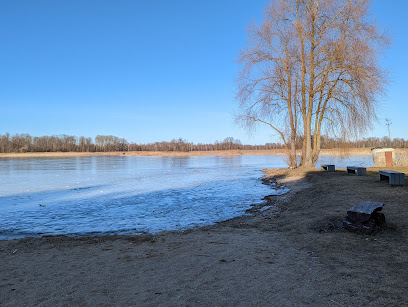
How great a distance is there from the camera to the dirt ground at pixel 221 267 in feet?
11.2

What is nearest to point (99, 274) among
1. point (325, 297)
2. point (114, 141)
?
point (325, 297)

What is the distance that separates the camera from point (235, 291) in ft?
11.6

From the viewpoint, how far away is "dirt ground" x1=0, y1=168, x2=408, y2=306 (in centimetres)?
341

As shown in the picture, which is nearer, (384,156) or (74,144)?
(384,156)

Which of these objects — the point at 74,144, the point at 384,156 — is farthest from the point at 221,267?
the point at 74,144

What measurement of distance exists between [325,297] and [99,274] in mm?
2966

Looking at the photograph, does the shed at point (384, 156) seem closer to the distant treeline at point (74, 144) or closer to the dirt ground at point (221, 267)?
the dirt ground at point (221, 267)

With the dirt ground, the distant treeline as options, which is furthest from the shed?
the distant treeline

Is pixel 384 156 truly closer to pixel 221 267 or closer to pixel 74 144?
pixel 221 267

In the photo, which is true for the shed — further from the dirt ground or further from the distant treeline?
the distant treeline

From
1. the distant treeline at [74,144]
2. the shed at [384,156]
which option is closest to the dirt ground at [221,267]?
the shed at [384,156]

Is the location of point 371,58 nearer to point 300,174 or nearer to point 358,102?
point 358,102

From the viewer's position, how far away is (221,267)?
4355 mm

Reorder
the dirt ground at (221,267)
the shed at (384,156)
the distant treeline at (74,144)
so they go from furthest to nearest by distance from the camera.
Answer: the distant treeline at (74,144)
the shed at (384,156)
the dirt ground at (221,267)
